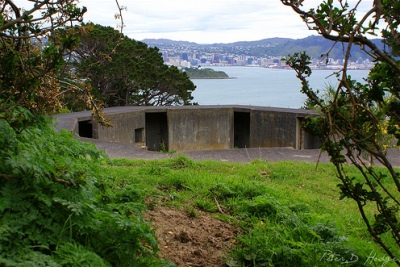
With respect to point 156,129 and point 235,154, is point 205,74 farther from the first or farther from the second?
point 235,154

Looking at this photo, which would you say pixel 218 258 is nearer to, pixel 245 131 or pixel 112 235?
pixel 112 235

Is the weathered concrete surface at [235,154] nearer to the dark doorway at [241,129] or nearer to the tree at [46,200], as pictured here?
the dark doorway at [241,129]

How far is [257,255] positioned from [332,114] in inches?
64.8

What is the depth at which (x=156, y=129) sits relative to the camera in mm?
15828

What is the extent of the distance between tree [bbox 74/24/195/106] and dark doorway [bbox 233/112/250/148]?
6.14 metres

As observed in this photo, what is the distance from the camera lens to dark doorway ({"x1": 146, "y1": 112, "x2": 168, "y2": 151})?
15.6m

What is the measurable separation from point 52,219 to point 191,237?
163 centimetres

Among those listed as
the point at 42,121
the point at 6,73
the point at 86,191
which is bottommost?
the point at 86,191

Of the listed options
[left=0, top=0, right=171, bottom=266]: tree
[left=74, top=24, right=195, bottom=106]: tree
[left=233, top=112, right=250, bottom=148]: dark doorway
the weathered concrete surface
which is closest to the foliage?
[left=0, top=0, right=171, bottom=266]: tree

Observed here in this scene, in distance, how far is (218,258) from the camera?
3.65 m

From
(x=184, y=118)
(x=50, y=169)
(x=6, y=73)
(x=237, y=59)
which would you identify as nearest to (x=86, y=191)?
(x=50, y=169)

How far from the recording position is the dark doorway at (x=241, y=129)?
16.0 m

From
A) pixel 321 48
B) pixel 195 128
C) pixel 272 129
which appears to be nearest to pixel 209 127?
pixel 195 128

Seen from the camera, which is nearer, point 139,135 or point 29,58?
point 29,58
